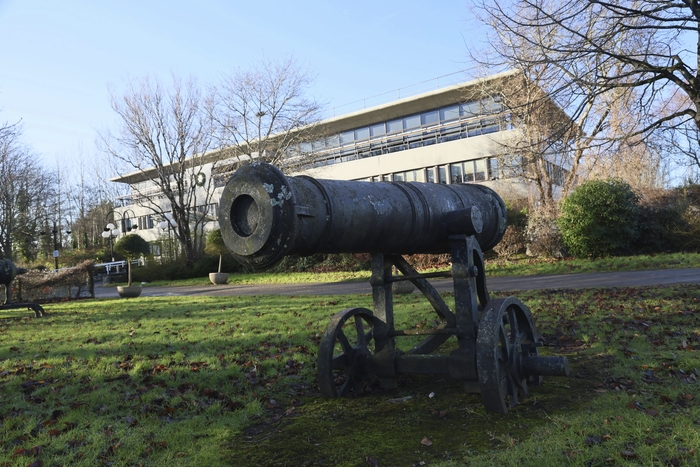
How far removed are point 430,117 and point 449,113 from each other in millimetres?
1505

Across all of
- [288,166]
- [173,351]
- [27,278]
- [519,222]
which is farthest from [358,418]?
[288,166]

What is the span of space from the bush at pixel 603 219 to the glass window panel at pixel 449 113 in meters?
16.2

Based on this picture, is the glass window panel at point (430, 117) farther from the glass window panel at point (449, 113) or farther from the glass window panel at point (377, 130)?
the glass window panel at point (377, 130)

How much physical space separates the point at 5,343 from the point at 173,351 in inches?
136

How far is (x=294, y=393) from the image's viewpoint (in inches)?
216

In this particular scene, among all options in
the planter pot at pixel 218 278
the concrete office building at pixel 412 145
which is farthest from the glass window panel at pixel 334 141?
the planter pot at pixel 218 278

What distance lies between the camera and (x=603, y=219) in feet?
66.6

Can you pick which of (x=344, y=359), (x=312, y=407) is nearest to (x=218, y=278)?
(x=344, y=359)

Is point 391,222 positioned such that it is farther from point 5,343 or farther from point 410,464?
point 5,343

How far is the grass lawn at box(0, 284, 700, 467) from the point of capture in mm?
3629

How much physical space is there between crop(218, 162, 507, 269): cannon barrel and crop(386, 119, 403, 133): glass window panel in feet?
113

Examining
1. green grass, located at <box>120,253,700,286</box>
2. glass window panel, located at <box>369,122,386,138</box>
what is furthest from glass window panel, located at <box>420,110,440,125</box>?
green grass, located at <box>120,253,700,286</box>

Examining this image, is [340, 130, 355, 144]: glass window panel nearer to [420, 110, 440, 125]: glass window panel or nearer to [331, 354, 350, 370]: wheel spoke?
[420, 110, 440, 125]: glass window panel

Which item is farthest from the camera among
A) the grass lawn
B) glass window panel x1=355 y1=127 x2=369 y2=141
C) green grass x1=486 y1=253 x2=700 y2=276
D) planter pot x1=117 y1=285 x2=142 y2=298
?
glass window panel x1=355 y1=127 x2=369 y2=141
